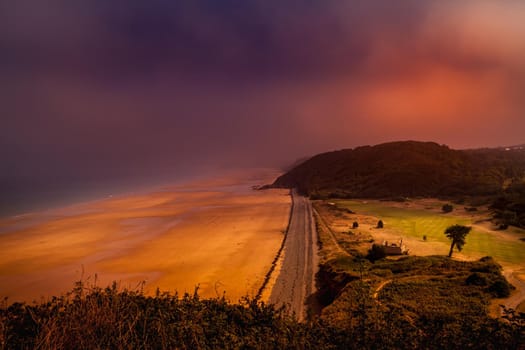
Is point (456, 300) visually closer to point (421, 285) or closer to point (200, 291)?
point (421, 285)

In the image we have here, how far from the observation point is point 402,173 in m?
104

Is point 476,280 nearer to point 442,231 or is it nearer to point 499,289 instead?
point 499,289

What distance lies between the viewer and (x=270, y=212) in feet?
217

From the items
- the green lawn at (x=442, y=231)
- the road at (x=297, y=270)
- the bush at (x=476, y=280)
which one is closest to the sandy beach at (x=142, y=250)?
the road at (x=297, y=270)

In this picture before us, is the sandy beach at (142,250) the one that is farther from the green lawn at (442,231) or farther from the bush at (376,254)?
the green lawn at (442,231)

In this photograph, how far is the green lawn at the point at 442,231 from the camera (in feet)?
107

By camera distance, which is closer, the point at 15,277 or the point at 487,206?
the point at 15,277

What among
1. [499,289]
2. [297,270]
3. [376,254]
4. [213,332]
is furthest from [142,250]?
[499,289]

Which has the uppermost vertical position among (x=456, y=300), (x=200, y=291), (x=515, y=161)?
(x=515, y=161)

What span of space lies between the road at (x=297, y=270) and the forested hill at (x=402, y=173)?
52.1 metres

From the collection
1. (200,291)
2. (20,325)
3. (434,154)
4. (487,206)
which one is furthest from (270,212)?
(434,154)

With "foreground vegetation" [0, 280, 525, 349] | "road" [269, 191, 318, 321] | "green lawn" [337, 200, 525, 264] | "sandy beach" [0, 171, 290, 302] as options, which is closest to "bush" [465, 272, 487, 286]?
"foreground vegetation" [0, 280, 525, 349]

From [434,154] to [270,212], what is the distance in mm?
103233

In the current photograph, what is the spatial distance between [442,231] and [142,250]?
4232 centimetres
